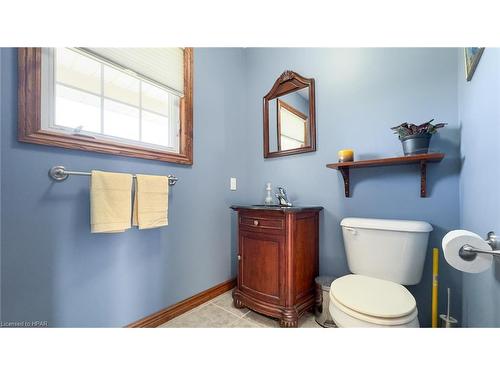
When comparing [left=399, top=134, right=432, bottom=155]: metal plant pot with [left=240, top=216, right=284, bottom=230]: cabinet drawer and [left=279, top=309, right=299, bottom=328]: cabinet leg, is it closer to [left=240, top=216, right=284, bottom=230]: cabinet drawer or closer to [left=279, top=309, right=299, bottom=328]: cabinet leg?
[left=240, top=216, right=284, bottom=230]: cabinet drawer

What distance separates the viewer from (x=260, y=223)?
1.32m

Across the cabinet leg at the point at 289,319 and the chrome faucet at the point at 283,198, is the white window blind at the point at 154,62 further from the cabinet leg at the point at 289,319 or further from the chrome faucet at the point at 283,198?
the cabinet leg at the point at 289,319

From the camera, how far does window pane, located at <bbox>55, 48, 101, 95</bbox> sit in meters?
0.99

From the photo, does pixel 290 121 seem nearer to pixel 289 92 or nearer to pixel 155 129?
pixel 289 92

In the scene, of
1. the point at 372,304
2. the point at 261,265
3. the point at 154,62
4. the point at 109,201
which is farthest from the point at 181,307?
the point at 154,62

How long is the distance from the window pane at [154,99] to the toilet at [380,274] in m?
1.56

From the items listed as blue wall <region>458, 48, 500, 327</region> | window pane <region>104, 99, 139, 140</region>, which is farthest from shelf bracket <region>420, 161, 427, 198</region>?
window pane <region>104, 99, 139, 140</region>

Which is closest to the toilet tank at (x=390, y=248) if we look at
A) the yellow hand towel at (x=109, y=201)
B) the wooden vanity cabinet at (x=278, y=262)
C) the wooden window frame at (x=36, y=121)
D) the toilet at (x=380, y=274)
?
the toilet at (x=380, y=274)

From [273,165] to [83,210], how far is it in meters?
1.41

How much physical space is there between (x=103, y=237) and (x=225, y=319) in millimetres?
952

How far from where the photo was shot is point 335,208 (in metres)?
1.48
